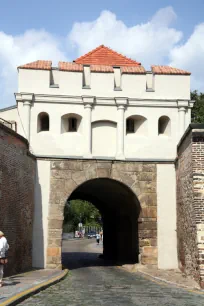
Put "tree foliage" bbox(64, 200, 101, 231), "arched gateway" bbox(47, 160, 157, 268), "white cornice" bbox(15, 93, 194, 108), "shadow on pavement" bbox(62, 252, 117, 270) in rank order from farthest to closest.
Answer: "tree foliage" bbox(64, 200, 101, 231) → "shadow on pavement" bbox(62, 252, 117, 270) → "white cornice" bbox(15, 93, 194, 108) → "arched gateway" bbox(47, 160, 157, 268)

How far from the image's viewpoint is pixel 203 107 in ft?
90.2

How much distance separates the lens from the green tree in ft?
87.7

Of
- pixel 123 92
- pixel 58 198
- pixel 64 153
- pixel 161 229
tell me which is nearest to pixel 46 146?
pixel 64 153

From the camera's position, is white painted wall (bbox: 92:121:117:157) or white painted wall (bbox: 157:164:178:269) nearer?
white painted wall (bbox: 157:164:178:269)

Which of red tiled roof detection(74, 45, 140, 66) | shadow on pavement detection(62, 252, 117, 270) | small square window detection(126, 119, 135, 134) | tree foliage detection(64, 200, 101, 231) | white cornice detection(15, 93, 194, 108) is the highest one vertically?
red tiled roof detection(74, 45, 140, 66)

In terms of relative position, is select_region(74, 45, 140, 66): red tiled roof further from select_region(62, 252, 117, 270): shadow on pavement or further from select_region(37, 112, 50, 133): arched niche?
select_region(62, 252, 117, 270): shadow on pavement

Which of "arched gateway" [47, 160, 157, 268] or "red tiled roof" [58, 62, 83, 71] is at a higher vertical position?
"red tiled roof" [58, 62, 83, 71]

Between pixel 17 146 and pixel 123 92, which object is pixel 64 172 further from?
pixel 123 92

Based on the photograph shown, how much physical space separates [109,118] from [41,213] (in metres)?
4.17

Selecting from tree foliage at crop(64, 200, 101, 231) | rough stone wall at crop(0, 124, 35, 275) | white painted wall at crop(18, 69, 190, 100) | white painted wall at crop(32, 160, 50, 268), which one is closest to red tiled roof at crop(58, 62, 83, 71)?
white painted wall at crop(18, 69, 190, 100)

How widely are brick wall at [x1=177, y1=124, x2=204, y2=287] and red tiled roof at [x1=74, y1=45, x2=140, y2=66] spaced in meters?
5.58

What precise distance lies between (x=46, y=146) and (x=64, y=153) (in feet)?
2.25

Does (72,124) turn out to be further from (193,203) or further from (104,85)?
(193,203)

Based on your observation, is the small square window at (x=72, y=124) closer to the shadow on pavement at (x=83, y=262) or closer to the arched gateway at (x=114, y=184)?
the arched gateway at (x=114, y=184)
